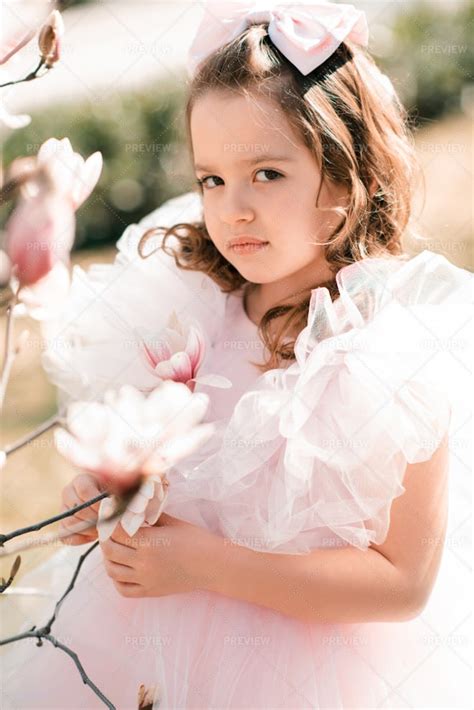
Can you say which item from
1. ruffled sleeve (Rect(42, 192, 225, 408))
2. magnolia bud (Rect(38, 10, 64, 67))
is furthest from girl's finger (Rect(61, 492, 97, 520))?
magnolia bud (Rect(38, 10, 64, 67))

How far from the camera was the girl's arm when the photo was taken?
1.09 meters

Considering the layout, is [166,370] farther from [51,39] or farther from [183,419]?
[51,39]

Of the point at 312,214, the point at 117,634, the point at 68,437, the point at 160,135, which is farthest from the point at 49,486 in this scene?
the point at 160,135

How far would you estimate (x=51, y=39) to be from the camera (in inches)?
24.8

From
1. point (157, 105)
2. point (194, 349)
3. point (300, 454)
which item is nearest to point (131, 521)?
point (194, 349)

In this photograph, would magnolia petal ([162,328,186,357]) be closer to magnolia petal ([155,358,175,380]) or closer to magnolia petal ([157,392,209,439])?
magnolia petal ([155,358,175,380])

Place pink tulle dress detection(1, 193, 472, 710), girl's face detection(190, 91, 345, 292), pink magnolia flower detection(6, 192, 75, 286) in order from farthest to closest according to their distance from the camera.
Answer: girl's face detection(190, 91, 345, 292) < pink tulle dress detection(1, 193, 472, 710) < pink magnolia flower detection(6, 192, 75, 286)

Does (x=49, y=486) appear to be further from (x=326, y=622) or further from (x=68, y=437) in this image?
(x=68, y=437)

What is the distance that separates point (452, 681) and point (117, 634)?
0.45 meters

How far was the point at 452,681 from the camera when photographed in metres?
1.20

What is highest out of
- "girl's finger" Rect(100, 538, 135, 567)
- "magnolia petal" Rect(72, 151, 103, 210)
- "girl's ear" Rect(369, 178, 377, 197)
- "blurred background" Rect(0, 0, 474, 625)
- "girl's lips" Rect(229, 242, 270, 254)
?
"magnolia petal" Rect(72, 151, 103, 210)

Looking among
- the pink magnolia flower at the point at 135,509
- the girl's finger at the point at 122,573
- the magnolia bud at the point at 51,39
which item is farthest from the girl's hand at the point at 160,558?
the magnolia bud at the point at 51,39

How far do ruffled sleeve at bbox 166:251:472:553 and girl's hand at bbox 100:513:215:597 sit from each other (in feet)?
0.15

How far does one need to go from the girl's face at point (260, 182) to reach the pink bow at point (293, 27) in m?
0.09
